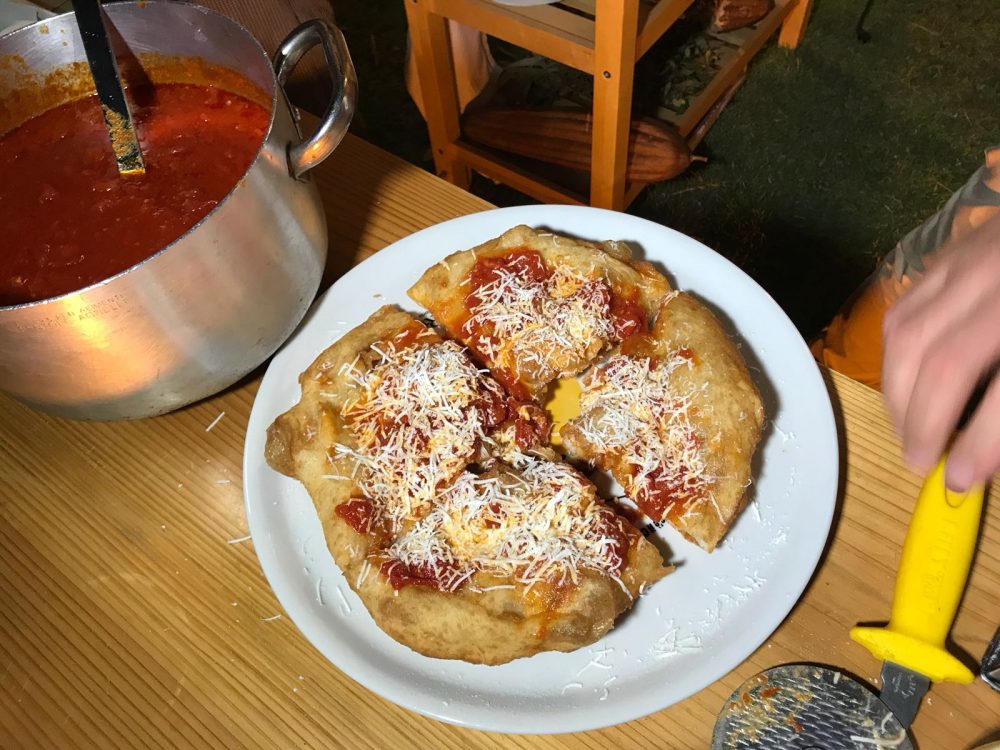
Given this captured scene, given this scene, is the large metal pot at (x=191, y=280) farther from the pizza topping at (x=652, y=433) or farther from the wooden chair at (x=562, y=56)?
the wooden chair at (x=562, y=56)

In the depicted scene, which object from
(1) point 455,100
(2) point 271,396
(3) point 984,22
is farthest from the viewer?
(3) point 984,22

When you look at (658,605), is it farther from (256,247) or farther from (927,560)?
(256,247)

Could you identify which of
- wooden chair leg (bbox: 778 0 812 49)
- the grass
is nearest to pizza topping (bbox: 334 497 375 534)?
the grass

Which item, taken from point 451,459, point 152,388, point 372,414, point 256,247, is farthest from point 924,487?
point 152,388

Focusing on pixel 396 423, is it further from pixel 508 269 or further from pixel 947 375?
pixel 947 375

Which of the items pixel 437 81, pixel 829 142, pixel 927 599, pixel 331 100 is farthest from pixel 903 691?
pixel 829 142
